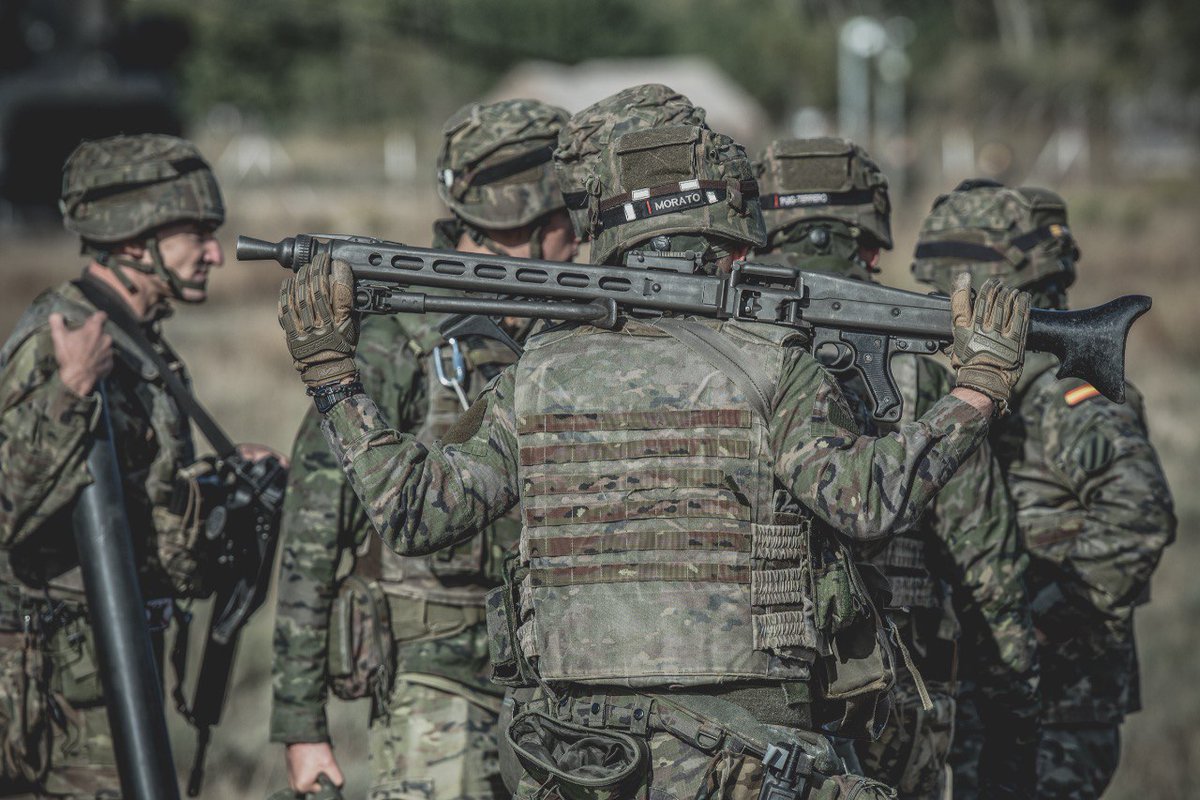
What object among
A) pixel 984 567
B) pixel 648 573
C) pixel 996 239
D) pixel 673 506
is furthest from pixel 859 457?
pixel 996 239

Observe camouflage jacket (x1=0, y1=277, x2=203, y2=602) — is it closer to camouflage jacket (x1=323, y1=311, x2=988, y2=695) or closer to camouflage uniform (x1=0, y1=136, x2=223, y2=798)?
camouflage uniform (x1=0, y1=136, x2=223, y2=798)

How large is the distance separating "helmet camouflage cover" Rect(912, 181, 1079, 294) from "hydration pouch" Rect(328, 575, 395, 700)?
7.37 feet

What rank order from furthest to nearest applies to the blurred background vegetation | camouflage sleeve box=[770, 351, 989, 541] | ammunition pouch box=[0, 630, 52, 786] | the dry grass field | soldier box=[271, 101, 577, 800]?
the blurred background vegetation < the dry grass field < ammunition pouch box=[0, 630, 52, 786] < soldier box=[271, 101, 577, 800] < camouflage sleeve box=[770, 351, 989, 541]

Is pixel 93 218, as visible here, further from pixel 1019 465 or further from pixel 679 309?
pixel 1019 465

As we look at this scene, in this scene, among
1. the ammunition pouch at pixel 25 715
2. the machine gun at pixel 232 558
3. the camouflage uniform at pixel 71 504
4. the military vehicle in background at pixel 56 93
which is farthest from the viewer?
the military vehicle in background at pixel 56 93

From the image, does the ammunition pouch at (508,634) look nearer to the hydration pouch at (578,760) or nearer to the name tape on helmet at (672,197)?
the hydration pouch at (578,760)

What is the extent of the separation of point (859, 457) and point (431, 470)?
38.6 inches

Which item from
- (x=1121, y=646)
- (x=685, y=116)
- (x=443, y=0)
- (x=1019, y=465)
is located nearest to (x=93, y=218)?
(x=685, y=116)

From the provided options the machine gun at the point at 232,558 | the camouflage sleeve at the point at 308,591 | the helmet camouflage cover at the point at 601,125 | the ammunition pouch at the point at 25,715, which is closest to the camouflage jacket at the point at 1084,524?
the helmet camouflage cover at the point at 601,125

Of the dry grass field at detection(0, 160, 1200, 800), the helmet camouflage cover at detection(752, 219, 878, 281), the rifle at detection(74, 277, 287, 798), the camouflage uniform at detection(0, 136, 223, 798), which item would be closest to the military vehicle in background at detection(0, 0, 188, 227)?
the dry grass field at detection(0, 160, 1200, 800)

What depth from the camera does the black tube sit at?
14.6 feet

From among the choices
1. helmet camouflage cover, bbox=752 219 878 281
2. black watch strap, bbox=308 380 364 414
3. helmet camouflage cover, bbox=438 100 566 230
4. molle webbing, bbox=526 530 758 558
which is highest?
helmet camouflage cover, bbox=438 100 566 230

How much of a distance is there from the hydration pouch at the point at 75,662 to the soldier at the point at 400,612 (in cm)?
77

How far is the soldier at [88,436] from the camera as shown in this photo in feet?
14.6
